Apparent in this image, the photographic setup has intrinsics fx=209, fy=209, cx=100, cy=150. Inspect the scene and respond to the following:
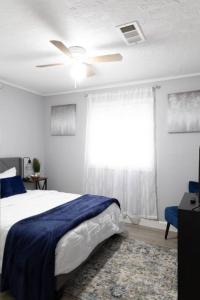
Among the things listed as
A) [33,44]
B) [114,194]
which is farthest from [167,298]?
[33,44]

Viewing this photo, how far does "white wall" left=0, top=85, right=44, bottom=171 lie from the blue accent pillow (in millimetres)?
777

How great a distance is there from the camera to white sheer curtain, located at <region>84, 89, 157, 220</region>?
12.7ft

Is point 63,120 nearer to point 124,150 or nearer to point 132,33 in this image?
point 124,150

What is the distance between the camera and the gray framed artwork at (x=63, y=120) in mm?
4578

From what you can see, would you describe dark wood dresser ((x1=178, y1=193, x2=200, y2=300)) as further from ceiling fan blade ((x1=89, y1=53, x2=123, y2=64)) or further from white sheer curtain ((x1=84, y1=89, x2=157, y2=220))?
white sheer curtain ((x1=84, y1=89, x2=157, y2=220))

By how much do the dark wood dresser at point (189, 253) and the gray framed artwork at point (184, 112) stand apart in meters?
2.25

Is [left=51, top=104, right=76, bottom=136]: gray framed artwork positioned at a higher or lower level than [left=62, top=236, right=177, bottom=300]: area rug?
higher

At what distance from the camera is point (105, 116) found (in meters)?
4.19

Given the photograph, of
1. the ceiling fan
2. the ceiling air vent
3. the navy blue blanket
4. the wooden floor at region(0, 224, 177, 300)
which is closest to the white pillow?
the navy blue blanket

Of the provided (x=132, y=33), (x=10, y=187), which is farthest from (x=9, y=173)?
(x=132, y=33)

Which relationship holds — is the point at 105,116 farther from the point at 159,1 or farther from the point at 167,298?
the point at 167,298

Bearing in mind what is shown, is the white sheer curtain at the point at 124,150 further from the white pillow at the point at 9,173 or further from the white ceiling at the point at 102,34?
the white pillow at the point at 9,173

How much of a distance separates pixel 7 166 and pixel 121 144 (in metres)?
2.17

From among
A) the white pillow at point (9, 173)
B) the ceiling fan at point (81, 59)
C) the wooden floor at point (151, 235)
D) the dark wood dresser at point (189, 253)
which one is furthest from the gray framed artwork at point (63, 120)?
the dark wood dresser at point (189, 253)
